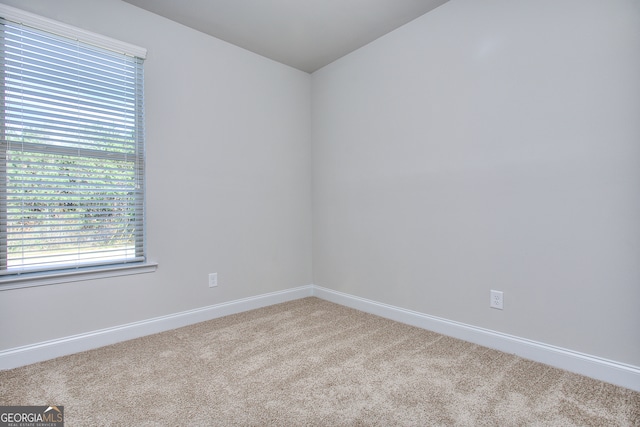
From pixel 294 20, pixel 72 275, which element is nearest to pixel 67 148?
pixel 72 275

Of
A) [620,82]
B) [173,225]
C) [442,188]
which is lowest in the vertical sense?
[173,225]

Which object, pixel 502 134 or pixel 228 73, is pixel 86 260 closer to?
pixel 228 73

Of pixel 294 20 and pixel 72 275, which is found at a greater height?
pixel 294 20

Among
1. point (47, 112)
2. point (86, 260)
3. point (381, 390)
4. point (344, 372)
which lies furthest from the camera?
point (86, 260)

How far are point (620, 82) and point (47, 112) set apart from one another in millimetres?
3304

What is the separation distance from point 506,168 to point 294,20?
74.9 inches

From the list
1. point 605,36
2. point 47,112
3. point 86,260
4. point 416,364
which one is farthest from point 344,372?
point 47,112

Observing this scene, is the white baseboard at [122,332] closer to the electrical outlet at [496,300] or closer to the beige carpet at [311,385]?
the beige carpet at [311,385]

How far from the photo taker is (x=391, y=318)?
271 cm

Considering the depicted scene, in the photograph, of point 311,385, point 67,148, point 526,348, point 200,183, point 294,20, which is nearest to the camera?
point 311,385

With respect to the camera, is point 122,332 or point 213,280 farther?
point 213,280

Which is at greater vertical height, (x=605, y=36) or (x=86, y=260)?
(x=605, y=36)

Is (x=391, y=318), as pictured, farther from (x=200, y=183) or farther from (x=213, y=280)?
(x=200, y=183)

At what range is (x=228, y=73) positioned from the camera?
2.83 meters
